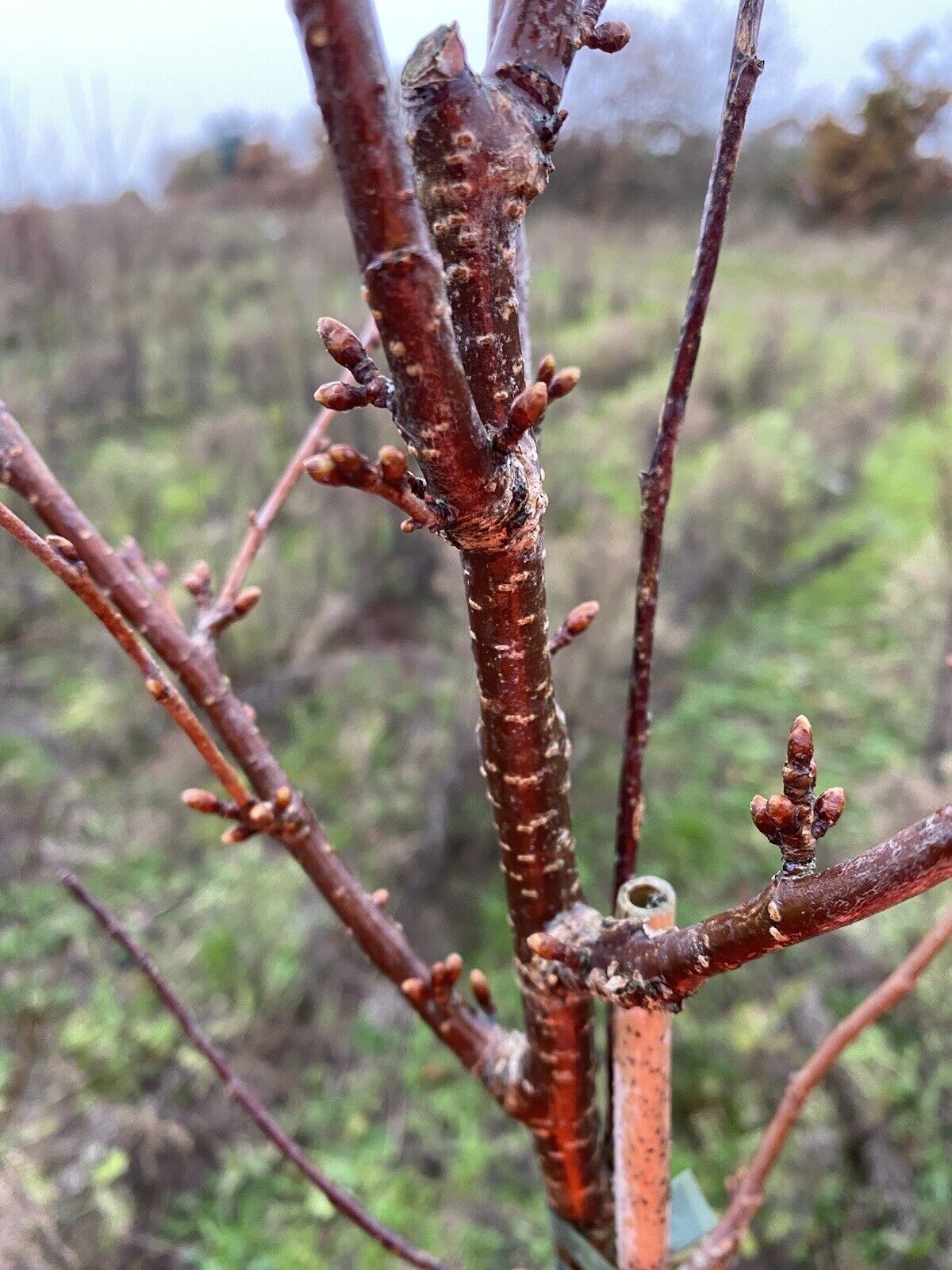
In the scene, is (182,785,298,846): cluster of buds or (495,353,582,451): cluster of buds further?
(182,785,298,846): cluster of buds

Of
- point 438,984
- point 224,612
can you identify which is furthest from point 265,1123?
point 224,612

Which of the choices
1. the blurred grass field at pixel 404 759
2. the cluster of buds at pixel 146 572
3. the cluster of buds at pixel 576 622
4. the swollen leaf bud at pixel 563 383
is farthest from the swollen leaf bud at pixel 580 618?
the blurred grass field at pixel 404 759

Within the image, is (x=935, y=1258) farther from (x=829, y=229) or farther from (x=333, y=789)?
(x=829, y=229)

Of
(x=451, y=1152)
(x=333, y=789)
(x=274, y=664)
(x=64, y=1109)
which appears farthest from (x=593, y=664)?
(x=64, y=1109)

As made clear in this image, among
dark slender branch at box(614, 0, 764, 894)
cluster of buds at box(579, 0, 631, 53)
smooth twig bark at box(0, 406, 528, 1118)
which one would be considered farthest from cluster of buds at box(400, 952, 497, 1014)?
cluster of buds at box(579, 0, 631, 53)

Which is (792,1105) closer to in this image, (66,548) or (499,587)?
(499,587)

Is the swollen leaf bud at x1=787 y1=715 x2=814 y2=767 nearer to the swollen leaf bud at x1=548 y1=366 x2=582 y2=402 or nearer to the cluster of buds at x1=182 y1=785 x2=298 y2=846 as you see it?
the swollen leaf bud at x1=548 y1=366 x2=582 y2=402

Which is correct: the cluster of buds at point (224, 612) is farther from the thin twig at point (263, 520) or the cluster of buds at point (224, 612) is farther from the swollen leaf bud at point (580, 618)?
the swollen leaf bud at point (580, 618)
